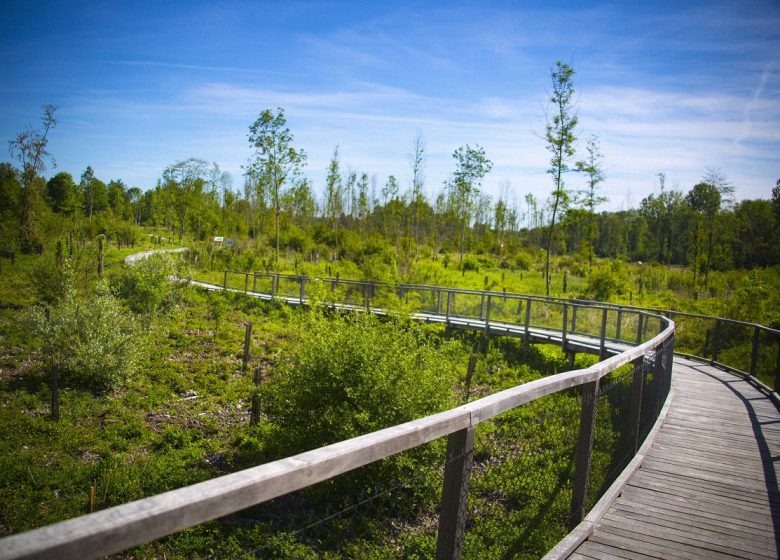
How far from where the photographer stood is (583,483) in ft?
12.7

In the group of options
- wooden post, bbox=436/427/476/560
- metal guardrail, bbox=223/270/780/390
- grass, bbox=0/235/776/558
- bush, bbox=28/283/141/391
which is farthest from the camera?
bush, bbox=28/283/141/391

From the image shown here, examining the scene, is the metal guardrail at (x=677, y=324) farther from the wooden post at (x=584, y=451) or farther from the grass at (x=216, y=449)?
the wooden post at (x=584, y=451)

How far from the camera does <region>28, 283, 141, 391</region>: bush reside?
12.5 meters

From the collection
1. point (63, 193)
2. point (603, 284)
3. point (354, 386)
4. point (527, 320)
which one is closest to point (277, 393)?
point (354, 386)

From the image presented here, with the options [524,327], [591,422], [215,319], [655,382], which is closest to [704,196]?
[524,327]

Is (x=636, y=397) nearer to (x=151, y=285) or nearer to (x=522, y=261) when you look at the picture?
(x=151, y=285)

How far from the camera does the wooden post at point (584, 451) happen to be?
3.82 meters

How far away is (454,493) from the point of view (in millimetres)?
2316

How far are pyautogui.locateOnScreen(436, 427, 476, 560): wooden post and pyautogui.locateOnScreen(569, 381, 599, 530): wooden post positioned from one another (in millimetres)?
1809

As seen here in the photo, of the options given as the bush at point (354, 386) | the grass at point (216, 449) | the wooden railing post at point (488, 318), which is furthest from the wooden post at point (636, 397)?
the wooden railing post at point (488, 318)

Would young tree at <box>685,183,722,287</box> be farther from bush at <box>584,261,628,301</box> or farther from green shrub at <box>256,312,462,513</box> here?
green shrub at <box>256,312,462,513</box>

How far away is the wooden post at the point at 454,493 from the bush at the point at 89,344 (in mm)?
12273

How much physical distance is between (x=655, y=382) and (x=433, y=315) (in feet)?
47.8

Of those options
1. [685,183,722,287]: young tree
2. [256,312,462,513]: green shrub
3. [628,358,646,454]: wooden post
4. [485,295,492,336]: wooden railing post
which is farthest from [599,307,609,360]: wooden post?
[685,183,722,287]: young tree
